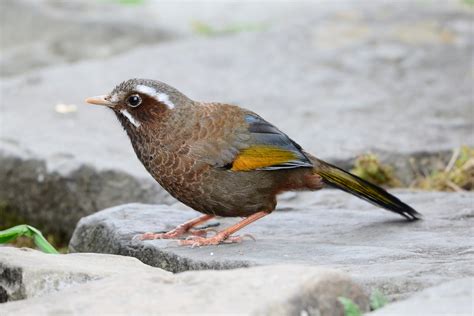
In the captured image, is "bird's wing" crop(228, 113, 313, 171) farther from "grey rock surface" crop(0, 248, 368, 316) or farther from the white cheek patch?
"grey rock surface" crop(0, 248, 368, 316)

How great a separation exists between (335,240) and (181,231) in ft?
2.93

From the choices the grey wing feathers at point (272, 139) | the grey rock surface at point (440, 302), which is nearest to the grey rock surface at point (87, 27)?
the grey wing feathers at point (272, 139)

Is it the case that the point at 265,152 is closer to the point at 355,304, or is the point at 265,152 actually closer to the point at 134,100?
the point at 134,100

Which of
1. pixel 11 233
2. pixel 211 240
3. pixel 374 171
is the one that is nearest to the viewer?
pixel 11 233

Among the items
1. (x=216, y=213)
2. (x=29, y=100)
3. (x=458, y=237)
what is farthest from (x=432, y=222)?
(x=29, y=100)

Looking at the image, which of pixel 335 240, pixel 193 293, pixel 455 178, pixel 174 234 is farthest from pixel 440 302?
pixel 455 178

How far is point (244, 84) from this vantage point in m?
→ 9.48

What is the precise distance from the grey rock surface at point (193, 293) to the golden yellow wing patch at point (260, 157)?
1542 millimetres

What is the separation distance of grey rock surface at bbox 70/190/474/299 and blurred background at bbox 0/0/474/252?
79cm

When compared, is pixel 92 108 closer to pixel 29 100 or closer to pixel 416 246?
pixel 29 100

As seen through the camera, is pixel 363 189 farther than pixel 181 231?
Yes

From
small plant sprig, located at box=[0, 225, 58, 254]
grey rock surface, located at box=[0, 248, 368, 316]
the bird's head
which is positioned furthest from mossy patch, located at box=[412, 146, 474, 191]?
grey rock surface, located at box=[0, 248, 368, 316]

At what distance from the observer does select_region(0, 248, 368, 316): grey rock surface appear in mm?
3597

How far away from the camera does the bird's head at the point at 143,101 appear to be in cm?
567
